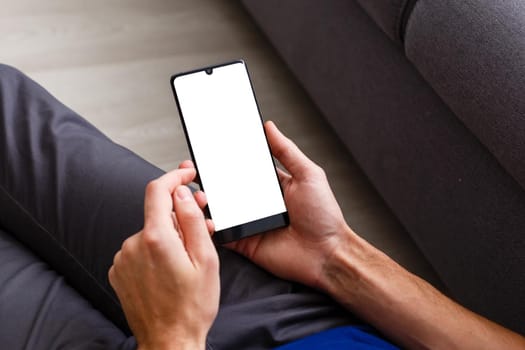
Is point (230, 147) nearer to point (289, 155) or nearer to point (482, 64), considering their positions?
point (289, 155)

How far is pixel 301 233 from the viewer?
77 centimetres

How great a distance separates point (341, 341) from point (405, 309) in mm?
122

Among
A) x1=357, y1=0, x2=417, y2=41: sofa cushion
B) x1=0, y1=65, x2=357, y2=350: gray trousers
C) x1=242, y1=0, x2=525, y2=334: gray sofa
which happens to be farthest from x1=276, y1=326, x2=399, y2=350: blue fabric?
x1=357, y1=0, x2=417, y2=41: sofa cushion

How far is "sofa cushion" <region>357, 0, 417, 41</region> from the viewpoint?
0.95 metres

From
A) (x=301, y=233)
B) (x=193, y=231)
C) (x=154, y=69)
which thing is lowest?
(x=154, y=69)

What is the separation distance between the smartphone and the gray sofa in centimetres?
31

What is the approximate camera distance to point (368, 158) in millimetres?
1167

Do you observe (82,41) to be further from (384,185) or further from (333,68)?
(384,185)

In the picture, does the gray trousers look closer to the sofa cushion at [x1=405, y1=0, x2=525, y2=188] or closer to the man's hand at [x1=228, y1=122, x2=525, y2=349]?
the man's hand at [x1=228, y1=122, x2=525, y2=349]

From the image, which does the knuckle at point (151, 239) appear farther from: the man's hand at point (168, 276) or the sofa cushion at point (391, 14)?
the sofa cushion at point (391, 14)

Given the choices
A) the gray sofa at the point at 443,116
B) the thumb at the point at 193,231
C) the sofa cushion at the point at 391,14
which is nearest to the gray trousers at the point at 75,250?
the thumb at the point at 193,231

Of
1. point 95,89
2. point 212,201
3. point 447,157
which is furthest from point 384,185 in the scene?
point 95,89

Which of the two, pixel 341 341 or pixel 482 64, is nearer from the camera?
pixel 341 341

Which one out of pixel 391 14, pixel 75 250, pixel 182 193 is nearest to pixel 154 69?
pixel 391 14
